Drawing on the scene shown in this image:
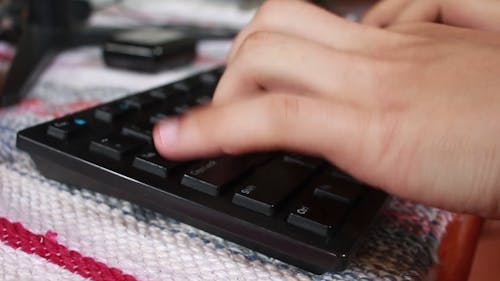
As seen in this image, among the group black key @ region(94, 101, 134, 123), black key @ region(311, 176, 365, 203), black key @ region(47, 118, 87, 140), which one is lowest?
black key @ region(47, 118, 87, 140)

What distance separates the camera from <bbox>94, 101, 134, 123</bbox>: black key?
0.34m

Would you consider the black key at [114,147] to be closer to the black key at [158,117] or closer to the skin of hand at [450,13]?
the black key at [158,117]

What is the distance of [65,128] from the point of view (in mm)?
309

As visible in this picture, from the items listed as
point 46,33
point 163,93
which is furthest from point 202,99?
point 46,33

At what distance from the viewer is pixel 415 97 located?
251 millimetres

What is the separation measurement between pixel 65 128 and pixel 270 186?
12 centimetres

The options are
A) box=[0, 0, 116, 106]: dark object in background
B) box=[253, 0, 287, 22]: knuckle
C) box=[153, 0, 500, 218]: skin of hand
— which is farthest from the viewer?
box=[0, 0, 116, 106]: dark object in background

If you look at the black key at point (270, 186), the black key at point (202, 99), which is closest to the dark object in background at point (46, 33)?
the black key at point (202, 99)

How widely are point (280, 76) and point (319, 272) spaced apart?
10 cm

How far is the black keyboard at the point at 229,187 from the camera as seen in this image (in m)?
0.25

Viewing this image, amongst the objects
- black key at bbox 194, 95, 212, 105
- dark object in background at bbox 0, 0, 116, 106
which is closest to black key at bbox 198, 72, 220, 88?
black key at bbox 194, 95, 212, 105

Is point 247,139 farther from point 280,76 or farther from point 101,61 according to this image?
point 101,61

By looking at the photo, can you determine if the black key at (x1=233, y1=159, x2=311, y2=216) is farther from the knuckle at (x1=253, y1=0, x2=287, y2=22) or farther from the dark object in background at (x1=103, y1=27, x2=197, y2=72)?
the dark object in background at (x1=103, y1=27, x2=197, y2=72)

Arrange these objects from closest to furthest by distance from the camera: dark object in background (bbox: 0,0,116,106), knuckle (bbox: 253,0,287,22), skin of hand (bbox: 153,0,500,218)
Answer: skin of hand (bbox: 153,0,500,218), knuckle (bbox: 253,0,287,22), dark object in background (bbox: 0,0,116,106)
